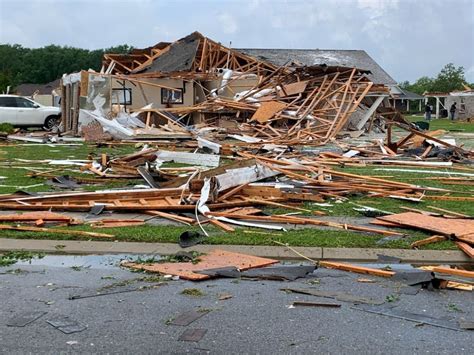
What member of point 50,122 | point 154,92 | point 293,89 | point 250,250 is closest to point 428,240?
point 250,250

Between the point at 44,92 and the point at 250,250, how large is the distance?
81.0m

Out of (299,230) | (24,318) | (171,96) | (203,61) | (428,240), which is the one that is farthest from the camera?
(171,96)

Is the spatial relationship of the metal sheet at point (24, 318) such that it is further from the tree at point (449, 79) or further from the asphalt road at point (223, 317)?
the tree at point (449, 79)

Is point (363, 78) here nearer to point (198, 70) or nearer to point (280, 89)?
point (280, 89)

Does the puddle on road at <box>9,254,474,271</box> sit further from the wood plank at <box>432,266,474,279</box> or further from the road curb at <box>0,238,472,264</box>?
the wood plank at <box>432,266,474,279</box>

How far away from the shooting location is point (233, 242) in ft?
23.7

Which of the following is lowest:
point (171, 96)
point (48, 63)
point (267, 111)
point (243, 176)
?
point (243, 176)

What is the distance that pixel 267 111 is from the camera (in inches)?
1044

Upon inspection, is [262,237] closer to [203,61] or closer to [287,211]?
[287,211]

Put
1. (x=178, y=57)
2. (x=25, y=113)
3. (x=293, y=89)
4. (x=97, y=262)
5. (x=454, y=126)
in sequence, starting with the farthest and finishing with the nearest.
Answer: (x=454, y=126)
(x=178, y=57)
(x=25, y=113)
(x=293, y=89)
(x=97, y=262)

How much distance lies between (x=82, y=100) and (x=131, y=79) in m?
3.73

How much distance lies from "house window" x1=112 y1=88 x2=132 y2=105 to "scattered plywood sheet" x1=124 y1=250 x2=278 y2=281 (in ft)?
83.6

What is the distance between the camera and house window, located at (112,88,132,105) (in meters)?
31.4

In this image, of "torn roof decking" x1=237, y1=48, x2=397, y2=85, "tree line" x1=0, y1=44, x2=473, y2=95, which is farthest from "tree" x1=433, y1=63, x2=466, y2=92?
"torn roof decking" x1=237, y1=48, x2=397, y2=85
